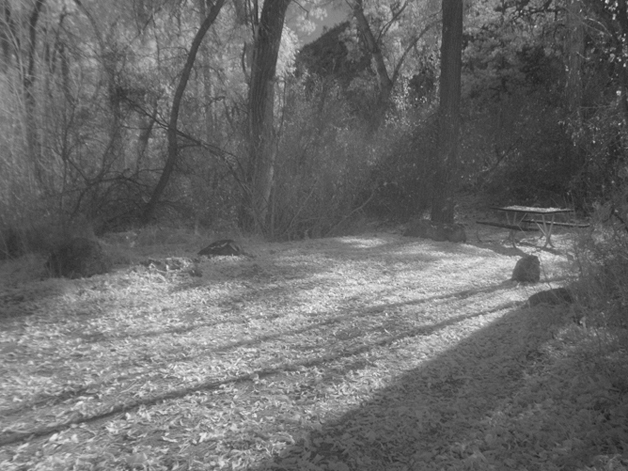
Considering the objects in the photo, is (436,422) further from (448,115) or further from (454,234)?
(448,115)

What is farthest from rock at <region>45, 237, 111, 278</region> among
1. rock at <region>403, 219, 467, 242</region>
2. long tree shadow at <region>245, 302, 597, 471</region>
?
rock at <region>403, 219, 467, 242</region>

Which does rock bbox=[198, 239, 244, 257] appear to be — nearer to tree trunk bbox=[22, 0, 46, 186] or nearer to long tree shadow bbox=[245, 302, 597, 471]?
tree trunk bbox=[22, 0, 46, 186]

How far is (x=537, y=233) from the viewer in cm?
1026

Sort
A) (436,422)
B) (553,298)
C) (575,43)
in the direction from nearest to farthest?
(436,422) → (553,298) → (575,43)

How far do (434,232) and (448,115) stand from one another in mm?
2324

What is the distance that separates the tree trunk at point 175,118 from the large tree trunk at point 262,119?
86 cm

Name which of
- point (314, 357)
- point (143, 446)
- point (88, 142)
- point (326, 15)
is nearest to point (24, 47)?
point (88, 142)

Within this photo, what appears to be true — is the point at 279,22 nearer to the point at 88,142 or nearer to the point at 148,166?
the point at 148,166

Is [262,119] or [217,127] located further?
[217,127]

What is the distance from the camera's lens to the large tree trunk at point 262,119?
7.84 m

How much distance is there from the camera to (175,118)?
7.61 m

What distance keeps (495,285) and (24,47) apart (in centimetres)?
529

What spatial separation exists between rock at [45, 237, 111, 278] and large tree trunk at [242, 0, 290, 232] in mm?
3059

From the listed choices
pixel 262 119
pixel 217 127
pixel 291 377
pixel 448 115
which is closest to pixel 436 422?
pixel 291 377
